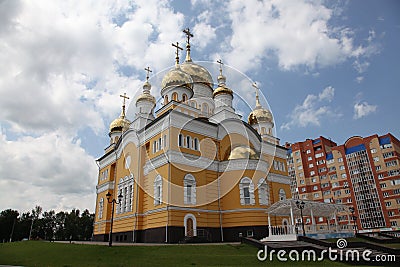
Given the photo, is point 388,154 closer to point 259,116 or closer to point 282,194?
point 259,116

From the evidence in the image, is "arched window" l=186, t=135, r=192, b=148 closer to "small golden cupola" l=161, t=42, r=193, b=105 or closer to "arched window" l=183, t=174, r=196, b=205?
"arched window" l=183, t=174, r=196, b=205

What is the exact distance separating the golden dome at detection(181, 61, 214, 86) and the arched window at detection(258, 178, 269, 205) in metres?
12.3

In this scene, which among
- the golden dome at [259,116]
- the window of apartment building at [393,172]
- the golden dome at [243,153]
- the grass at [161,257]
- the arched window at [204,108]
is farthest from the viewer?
the window of apartment building at [393,172]

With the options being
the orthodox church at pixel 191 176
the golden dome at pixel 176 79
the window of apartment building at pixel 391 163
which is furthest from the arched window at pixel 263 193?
the window of apartment building at pixel 391 163

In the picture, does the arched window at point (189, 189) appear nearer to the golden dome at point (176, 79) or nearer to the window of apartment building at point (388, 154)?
the golden dome at point (176, 79)

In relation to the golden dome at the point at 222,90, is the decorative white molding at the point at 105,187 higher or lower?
lower

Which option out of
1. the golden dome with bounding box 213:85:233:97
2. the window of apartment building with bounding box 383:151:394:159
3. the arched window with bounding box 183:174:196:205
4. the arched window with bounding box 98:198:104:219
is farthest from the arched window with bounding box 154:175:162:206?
the window of apartment building with bounding box 383:151:394:159

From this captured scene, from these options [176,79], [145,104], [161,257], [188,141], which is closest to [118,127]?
[145,104]

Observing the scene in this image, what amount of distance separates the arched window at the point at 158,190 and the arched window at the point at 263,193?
24.1ft

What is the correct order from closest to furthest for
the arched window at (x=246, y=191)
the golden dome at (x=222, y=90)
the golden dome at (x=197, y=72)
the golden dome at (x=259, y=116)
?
1. the arched window at (x=246, y=191)
2. the golden dome at (x=222, y=90)
3. the golden dome at (x=197, y=72)
4. the golden dome at (x=259, y=116)

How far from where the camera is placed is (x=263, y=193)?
72.9 feet

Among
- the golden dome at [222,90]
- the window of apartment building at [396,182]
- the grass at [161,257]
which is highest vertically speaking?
the golden dome at [222,90]

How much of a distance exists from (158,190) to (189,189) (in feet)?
7.39

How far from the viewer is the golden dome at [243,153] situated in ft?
73.0
